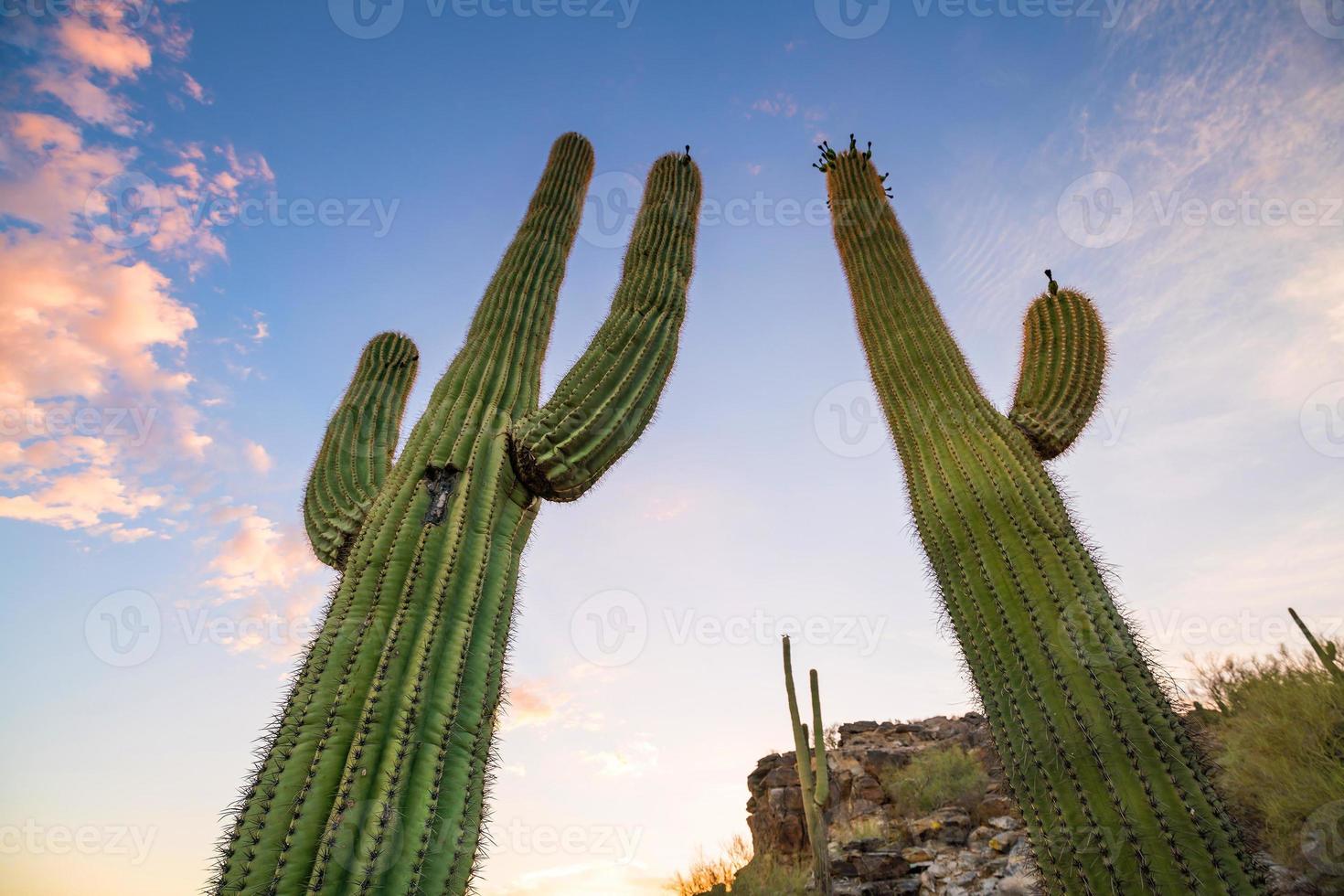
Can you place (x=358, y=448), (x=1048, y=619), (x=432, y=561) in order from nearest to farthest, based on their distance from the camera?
(x=432, y=561), (x=1048, y=619), (x=358, y=448)

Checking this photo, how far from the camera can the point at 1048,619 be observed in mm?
3664

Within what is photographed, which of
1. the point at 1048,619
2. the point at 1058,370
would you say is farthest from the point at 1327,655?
the point at 1048,619

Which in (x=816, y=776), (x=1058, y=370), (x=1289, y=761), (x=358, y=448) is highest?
(x=1058, y=370)

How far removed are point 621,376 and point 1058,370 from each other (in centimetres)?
356

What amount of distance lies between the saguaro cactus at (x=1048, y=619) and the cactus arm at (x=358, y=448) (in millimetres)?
3941

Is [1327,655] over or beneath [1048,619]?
over

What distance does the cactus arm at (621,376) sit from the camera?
168 inches

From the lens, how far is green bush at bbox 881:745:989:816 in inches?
398

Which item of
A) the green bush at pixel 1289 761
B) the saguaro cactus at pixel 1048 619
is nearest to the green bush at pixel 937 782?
the green bush at pixel 1289 761

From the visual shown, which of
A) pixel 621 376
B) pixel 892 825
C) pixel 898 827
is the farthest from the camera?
pixel 892 825

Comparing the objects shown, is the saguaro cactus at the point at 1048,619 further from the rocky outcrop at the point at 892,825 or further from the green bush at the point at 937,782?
the green bush at the point at 937,782

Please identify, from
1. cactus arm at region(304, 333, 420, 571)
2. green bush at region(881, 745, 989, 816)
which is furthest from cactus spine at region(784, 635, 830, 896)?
cactus arm at region(304, 333, 420, 571)

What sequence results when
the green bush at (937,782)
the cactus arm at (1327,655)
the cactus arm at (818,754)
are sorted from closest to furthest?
the cactus arm at (1327,655), the cactus arm at (818,754), the green bush at (937,782)

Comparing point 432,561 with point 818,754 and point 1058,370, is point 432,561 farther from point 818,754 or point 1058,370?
point 818,754
